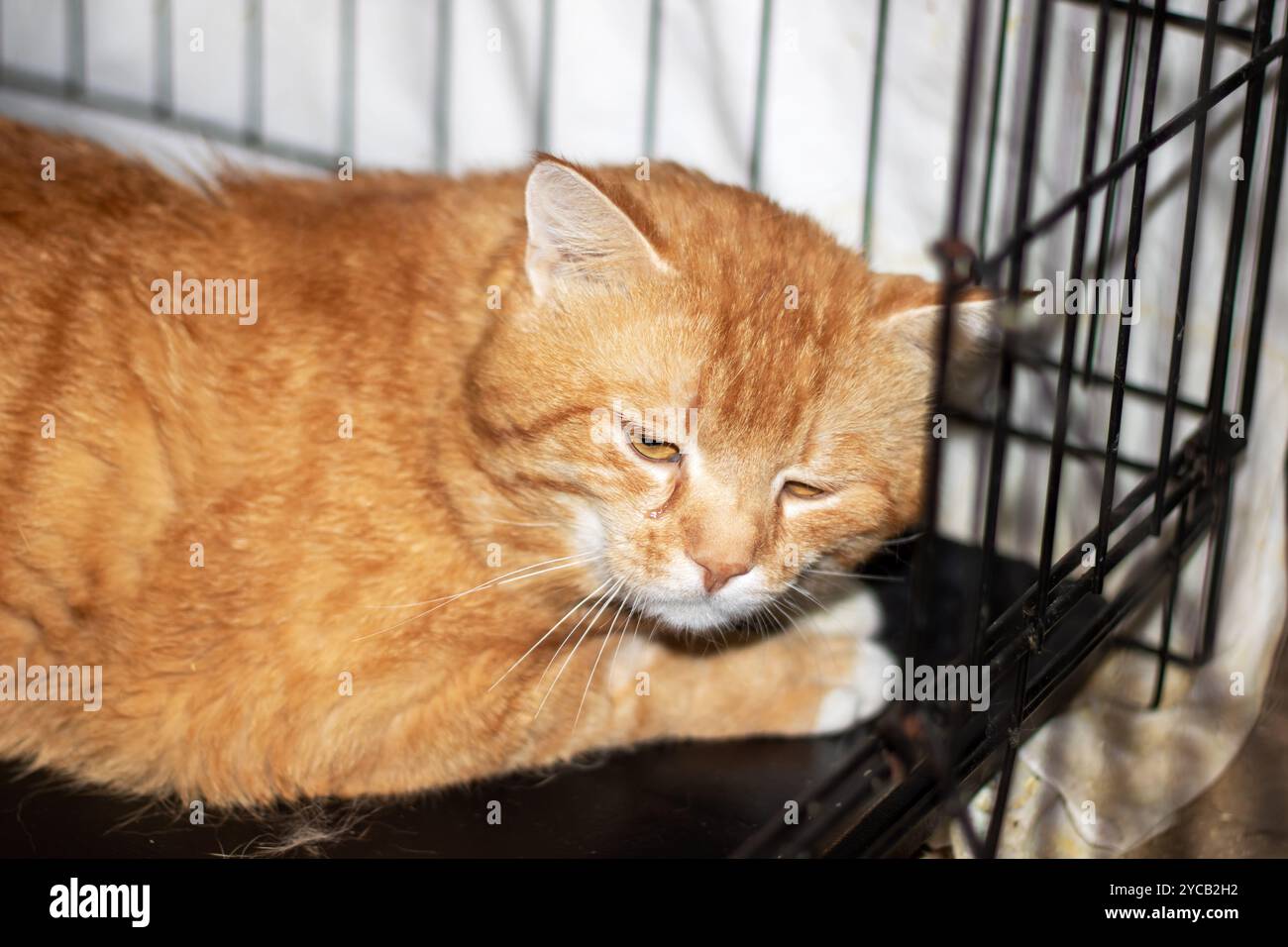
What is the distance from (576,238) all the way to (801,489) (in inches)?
18.8

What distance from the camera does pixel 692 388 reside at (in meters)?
1.68

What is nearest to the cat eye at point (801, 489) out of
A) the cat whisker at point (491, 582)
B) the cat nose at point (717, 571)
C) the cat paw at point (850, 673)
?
the cat nose at point (717, 571)

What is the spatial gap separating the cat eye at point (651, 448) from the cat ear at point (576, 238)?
0.21 m

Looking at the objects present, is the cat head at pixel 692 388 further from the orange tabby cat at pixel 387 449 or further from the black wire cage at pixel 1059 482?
the black wire cage at pixel 1059 482

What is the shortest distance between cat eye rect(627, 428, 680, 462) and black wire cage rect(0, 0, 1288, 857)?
369 millimetres

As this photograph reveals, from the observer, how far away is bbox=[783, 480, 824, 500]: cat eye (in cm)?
178

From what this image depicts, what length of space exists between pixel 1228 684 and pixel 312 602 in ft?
5.29

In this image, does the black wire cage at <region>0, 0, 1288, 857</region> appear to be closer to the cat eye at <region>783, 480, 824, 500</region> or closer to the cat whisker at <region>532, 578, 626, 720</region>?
the cat eye at <region>783, 480, 824, 500</region>

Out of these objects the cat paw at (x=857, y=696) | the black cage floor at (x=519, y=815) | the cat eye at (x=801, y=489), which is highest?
the cat eye at (x=801, y=489)

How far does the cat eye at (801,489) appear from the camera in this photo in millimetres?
1781

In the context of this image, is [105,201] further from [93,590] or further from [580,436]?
[580,436]

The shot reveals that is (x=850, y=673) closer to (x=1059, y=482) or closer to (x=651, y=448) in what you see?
(x=1059, y=482)

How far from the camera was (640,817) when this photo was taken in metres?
1.97

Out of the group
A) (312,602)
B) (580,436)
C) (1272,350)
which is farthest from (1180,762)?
(312,602)
